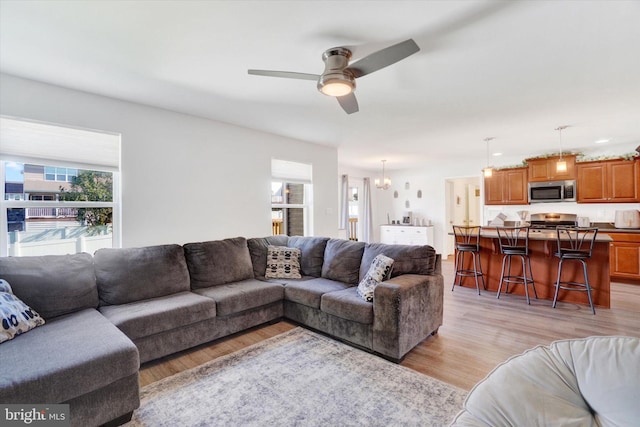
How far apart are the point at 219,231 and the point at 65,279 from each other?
192 centimetres

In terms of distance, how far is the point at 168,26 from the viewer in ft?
6.57

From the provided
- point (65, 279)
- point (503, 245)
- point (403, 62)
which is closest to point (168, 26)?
point (403, 62)

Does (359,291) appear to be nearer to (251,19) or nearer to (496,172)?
(251,19)

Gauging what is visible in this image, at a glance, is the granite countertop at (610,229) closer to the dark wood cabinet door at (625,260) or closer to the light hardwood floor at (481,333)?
the dark wood cabinet door at (625,260)

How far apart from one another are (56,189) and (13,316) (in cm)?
161

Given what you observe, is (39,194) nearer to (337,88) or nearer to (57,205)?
(57,205)

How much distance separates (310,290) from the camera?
309 centimetres

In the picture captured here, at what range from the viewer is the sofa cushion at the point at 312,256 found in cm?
376

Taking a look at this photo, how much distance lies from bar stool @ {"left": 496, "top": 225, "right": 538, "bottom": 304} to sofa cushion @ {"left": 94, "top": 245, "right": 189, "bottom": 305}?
4.14 meters

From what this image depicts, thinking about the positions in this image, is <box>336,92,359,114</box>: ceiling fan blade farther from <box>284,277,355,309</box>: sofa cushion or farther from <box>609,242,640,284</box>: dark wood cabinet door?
<box>609,242,640,284</box>: dark wood cabinet door

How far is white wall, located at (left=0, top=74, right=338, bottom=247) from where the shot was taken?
2982 millimetres

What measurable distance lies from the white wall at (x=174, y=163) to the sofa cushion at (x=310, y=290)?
5.06 feet

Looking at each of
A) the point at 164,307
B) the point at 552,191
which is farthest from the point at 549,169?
the point at 164,307

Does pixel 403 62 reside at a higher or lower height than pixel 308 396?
higher
